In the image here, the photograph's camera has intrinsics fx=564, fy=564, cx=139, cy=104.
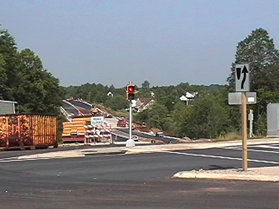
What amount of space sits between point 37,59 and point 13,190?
73009 mm

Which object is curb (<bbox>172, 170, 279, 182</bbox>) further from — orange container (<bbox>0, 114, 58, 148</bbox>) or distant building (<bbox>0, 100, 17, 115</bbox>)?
distant building (<bbox>0, 100, 17, 115</bbox>)

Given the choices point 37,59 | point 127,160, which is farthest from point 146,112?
point 127,160

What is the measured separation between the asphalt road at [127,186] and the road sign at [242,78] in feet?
8.94

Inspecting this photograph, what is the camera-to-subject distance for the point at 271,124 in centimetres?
3450

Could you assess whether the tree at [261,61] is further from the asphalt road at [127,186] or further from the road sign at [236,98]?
the road sign at [236,98]

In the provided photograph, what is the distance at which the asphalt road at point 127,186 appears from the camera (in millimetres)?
10773

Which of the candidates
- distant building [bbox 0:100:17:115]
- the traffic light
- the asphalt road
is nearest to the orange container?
the traffic light

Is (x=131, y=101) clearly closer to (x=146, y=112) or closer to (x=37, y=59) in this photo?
(x=37, y=59)

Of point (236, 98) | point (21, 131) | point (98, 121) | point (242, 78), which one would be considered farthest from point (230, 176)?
point (98, 121)

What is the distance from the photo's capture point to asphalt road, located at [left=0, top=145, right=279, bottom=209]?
10.8m

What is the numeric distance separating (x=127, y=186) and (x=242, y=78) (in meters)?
4.42

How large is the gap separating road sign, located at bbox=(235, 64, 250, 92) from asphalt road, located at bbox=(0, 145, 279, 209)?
2723mm

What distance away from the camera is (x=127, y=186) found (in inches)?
533

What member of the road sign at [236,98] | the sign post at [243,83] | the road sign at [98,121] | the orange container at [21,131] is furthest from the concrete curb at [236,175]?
the road sign at [98,121]
